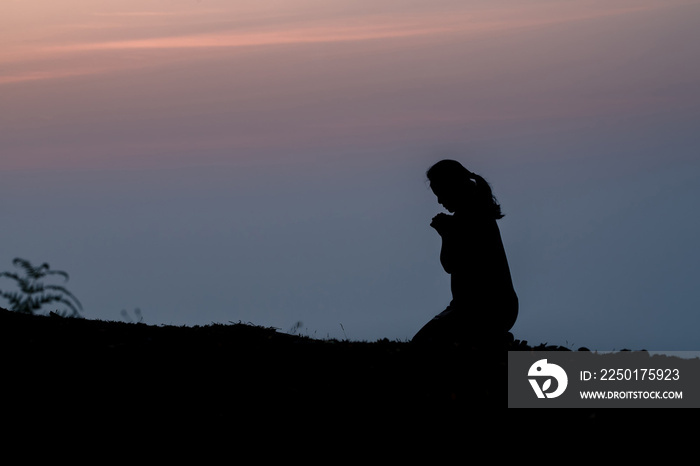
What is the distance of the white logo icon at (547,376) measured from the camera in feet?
25.4

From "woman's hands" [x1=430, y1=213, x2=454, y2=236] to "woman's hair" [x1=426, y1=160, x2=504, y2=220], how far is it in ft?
1.26

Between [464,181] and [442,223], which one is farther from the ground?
[464,181]

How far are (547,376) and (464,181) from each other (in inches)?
112

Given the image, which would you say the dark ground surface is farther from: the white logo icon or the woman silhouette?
the woman silhouette

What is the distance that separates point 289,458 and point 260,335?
4.02 meters

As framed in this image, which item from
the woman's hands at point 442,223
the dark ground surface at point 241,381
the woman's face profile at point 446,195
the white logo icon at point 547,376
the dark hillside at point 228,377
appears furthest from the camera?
the woman's face profile at point 446,195

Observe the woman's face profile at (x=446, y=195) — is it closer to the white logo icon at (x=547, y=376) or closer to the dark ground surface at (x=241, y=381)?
the dark ground surface at (x=241, y=381)

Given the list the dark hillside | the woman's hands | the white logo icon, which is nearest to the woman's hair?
the woman's hands

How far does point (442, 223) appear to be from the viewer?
9.82 metres

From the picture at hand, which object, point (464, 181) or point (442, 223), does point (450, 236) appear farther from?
point (464, 181)

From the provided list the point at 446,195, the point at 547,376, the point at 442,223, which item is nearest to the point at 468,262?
the point at 442,223

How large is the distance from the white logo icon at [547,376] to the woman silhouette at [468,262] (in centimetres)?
151

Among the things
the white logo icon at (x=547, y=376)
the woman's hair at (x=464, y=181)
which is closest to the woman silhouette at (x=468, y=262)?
the woman's hair at (x=464, y=181)

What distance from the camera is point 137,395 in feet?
24.1
